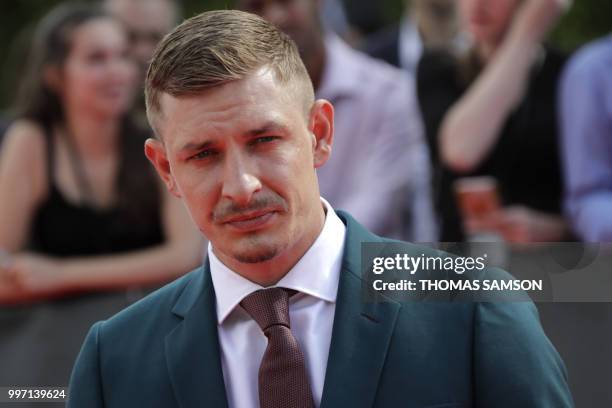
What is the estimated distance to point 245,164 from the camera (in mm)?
1822

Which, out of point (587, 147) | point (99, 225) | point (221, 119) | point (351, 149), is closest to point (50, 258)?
point (99, 225)

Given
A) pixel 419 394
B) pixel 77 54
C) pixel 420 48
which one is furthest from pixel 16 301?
pixel 419 394

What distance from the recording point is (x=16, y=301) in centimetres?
401

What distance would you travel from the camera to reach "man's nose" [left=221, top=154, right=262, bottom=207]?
1.81 metres

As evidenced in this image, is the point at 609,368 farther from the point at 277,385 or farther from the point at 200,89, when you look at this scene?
the point at 200,89

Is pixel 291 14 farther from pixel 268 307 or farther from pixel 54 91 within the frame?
pixel 268 307

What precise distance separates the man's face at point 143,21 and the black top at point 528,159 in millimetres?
1480

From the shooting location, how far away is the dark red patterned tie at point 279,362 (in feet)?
5.98

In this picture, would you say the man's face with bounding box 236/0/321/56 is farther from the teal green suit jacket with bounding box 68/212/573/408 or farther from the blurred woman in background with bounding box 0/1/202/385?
the teal green suit jacket with bounding box 68/212/573/408

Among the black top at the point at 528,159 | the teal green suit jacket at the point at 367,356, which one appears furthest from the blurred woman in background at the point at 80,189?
the teal green suit jacket at the point at 367,356

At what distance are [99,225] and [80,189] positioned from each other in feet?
0.53

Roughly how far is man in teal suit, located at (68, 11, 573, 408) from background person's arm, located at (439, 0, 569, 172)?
1715 millimetres

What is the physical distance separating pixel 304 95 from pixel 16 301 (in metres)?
2.38

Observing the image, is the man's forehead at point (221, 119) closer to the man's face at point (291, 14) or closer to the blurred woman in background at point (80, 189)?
the blurred woman in background at point (80, 189)
